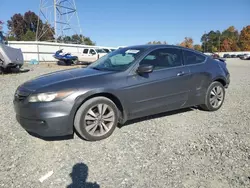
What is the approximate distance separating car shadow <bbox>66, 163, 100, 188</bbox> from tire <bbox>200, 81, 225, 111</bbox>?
327 centimetres

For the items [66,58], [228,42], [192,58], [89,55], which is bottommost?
[192,58]

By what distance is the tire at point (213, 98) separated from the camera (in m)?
5.17

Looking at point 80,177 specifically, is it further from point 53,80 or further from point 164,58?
point 164,58

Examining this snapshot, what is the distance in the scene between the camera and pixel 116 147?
3.57 meters

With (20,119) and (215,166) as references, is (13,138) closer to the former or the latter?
(20,119)

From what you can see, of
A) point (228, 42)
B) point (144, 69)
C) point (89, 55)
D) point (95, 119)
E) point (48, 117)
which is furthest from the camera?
point (228, 42)

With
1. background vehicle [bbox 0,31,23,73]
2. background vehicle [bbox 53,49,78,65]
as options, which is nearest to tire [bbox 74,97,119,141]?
background vehicle [bbox 0,31,23,73]

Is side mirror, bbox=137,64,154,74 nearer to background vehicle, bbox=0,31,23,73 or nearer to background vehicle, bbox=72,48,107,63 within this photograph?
background vehicle, bbox=0,31,23,73

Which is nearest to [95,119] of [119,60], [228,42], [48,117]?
[48,117]

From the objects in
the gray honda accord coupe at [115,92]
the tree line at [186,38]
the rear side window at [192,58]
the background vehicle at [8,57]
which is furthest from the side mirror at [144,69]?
the tree line at [186,38]

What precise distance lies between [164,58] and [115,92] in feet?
4.55

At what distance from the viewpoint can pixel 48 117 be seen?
3398 mm

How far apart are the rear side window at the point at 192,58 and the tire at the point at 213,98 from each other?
0.62 metres

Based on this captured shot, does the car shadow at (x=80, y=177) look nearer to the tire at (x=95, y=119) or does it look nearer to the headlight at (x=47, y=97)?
the tire at (x=95, y=119)
